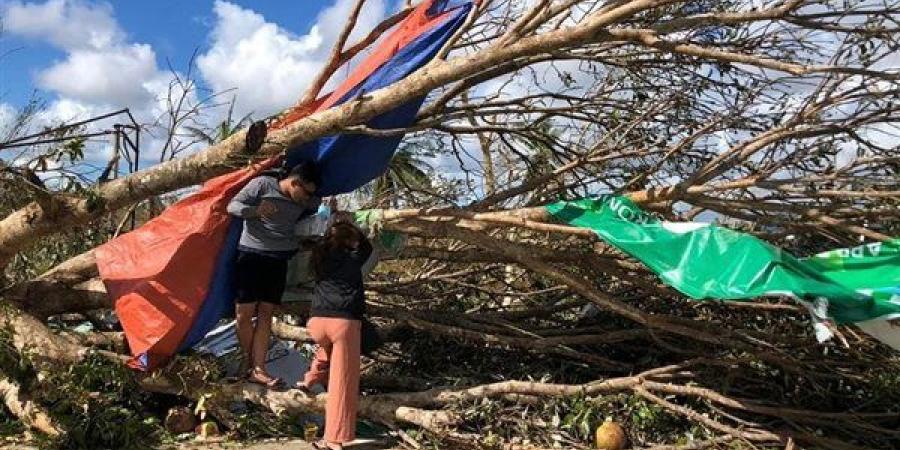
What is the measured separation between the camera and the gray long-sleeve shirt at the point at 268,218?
528 centimetres

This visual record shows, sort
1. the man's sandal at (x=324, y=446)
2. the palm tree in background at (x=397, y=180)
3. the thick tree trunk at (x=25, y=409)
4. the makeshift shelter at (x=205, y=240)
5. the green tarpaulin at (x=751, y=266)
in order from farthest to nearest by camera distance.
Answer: the palm tree in background at (x=397, y=180) → the makeshift shelter at (x=205, y=240) → the thick tree trunk at (x=25, y=409) → the man's sandal at (x=324, y=446) → the green tarpaulin at (x=751, y=266)

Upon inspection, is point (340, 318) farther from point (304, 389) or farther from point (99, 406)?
point (99, 406)

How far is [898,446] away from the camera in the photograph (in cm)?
505

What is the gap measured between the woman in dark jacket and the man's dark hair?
352mm

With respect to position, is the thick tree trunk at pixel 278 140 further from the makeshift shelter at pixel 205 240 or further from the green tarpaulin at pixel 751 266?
the green tarpaulin at pixel 751 266

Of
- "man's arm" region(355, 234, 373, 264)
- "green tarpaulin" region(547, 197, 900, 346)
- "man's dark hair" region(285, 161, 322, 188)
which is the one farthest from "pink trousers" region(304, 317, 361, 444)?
"green tarpaulin" region(547, 197, 900, 346)

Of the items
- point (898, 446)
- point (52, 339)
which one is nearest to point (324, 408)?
point (52, 339)

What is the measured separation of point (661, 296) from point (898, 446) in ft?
5.26

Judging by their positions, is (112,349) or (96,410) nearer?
(96,410)

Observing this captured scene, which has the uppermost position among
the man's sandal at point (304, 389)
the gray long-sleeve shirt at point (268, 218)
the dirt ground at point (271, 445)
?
the gray long-sleeve shirt at point (268, 218)

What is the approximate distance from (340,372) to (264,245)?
0.93m

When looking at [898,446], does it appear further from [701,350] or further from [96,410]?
[96,410]

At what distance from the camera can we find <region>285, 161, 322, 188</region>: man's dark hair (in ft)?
17.4

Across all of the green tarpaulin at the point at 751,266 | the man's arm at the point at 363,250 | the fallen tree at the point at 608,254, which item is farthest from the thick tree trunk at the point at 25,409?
the green tarpaulin at the point at 751,266
